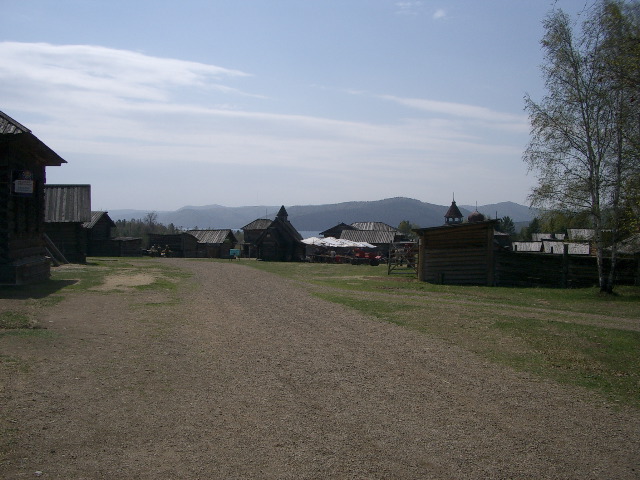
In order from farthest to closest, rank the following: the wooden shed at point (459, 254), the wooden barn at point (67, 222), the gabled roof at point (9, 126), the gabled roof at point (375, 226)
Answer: the gabled roof at point (375, 226), the wooden barn at point (67, 222), the wooden shed at point (459, 254), the gabled roof at point (9, 126)

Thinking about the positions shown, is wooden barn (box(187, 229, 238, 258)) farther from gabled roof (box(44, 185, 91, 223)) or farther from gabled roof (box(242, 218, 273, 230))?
gabled roof (box(44, 185, 91, 223))

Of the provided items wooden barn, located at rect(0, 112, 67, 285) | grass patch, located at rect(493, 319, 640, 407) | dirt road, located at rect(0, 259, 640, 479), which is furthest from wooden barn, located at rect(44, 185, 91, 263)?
grass patch, located at rect(493, 319, 640, 407)

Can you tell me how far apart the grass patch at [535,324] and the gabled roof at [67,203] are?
22.7 m

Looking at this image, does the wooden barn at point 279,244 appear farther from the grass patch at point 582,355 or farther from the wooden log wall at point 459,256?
the grass patch at point 582,355

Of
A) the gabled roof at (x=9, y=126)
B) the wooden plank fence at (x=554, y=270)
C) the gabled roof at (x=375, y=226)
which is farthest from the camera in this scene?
the gabled roof at (x=375, y=226)

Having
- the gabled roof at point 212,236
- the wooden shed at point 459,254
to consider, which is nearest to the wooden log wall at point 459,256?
the wooden shed at point 459,254

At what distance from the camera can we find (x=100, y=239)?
2308 inches

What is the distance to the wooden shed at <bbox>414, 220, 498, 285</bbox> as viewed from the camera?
105 feet

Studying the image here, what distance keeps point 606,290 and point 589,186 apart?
526 cm

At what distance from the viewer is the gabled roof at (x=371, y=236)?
76.6 meters

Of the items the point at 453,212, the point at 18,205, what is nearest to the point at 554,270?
the point at 18,205

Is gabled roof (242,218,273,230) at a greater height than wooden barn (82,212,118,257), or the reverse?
gabled roof (242,218,273,230)

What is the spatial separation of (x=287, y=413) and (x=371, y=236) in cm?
7093

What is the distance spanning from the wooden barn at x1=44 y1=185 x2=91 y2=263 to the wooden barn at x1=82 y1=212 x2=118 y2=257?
15395 mm
